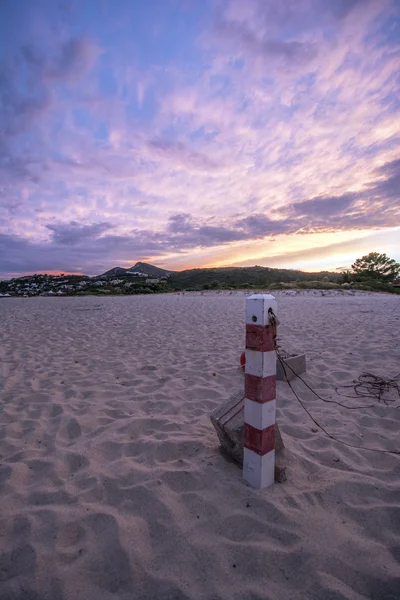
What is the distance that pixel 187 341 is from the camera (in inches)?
325

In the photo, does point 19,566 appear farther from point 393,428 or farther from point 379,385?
point 379,385

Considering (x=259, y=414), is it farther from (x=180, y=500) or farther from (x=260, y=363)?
(x=180, y=500)

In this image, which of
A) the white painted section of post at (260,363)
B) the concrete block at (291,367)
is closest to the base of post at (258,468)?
the white painted section of post at (260,363)

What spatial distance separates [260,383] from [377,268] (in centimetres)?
4524

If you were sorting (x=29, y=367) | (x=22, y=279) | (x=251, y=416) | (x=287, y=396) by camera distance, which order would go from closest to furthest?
(x=251, y=416)
(x=287, y=396)
(x=29, y=367)
(x=22, y=279)

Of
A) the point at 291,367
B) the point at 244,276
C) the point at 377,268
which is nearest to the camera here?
the point at 291,367

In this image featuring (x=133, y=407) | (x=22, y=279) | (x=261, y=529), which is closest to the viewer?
(x=261, y=529)

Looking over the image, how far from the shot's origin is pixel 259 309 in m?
2.28

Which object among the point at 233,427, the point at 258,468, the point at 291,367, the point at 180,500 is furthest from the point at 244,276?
the point at 180,500

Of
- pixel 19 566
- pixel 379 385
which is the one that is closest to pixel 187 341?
pixel 379 385

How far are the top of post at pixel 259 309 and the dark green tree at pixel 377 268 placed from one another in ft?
137

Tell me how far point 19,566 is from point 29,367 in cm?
477

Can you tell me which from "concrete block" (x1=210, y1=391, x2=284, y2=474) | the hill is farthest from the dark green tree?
"concrete block" (x1=210, y1=391, x2=284, y2=474)

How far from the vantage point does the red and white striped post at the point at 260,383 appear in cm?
228
